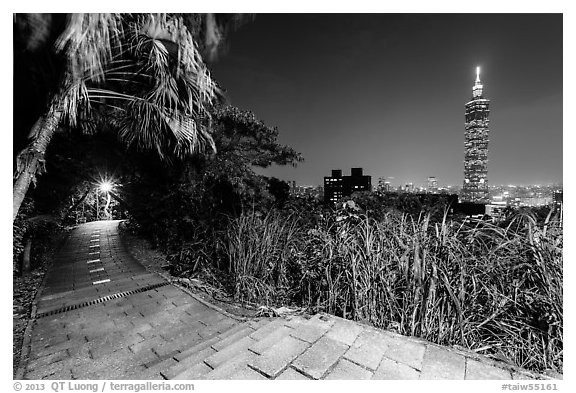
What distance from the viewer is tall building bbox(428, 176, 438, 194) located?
391 centimetres

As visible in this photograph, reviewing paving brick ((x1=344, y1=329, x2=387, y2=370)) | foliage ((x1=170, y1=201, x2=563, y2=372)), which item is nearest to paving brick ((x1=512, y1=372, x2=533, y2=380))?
foliage ((x1=170, y1=201, x2=563, y2=372))

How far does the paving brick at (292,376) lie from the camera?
1.25 meters

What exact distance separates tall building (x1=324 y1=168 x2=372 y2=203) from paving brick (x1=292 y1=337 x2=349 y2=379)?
8.49 ft

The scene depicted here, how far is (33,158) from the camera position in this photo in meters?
1.90

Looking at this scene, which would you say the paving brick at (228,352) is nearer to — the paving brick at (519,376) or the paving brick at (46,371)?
the paving brick at (46,371)

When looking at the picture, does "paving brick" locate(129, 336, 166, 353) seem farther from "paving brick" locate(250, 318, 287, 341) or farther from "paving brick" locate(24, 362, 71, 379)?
"paving brick" locate(250, 318, 287, 341)

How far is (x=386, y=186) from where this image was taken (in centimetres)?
417

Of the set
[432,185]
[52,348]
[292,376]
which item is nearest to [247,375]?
[292,376]

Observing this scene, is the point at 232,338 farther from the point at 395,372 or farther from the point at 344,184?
the point at 344,184

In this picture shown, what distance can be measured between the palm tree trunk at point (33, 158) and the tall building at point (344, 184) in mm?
3287

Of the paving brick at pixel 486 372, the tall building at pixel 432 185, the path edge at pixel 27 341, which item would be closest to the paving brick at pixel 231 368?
the paving brick at pixel 486 372
